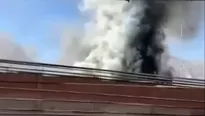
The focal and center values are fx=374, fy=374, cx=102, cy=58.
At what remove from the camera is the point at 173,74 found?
2.28 meters

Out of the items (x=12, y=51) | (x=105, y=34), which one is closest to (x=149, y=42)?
(x=105, y=34)

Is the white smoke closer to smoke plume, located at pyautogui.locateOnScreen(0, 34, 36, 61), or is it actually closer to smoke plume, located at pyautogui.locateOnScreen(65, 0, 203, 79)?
smoke plume, located at pyautogui.locateOnScreen(65, 0, 203, 79)

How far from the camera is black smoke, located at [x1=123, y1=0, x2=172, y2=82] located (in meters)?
2.18

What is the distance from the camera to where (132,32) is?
220 centimetres

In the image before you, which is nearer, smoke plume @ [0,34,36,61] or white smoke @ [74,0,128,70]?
smoke plume @ [0,34,36,61]

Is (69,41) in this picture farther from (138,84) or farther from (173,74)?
(173,74)

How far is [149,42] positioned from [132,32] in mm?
121

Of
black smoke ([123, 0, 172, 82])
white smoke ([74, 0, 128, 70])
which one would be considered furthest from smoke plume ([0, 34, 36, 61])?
black smoke ([123, 0, 172, 82])

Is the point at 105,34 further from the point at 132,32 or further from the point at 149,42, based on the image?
the point at 149,42

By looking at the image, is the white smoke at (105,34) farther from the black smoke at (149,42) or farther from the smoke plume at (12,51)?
the smoke plume at (12,51)

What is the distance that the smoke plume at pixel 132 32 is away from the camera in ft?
6.95

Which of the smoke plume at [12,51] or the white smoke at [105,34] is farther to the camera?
the white smoke at [105,34]

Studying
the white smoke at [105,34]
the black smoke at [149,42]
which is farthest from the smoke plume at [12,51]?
the black smoke at [149,42]

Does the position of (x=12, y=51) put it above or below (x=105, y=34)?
below
